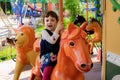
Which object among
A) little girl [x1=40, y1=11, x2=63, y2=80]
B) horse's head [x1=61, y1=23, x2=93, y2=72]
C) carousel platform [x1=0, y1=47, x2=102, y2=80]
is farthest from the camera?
carousel platform [x1=0, y1=47, x2=102, y2=80]

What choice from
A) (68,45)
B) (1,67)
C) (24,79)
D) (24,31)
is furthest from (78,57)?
(1,67)

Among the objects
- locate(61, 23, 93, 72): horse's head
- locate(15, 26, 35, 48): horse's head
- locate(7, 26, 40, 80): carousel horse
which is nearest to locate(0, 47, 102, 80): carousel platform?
locate(7, 26, 40, 80): carousel horse

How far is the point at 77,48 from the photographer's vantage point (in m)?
2.20

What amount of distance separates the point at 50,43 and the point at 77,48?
57 cm

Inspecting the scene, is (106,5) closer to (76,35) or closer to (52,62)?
(76,35)

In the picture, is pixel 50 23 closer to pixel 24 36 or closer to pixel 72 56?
pixel 72 56

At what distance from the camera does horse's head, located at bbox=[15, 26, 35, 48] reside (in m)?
3.82

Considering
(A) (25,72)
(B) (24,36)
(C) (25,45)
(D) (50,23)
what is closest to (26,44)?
(C) (25,45)

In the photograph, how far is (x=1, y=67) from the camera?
6.07m

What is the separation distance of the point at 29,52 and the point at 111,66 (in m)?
1.80

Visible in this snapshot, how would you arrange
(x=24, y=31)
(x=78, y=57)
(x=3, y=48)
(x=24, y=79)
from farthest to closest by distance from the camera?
1. (x=3, y=48)
2. (x=24, y=79)
3. (x=24, y=31)
4. (x=78, y=57)

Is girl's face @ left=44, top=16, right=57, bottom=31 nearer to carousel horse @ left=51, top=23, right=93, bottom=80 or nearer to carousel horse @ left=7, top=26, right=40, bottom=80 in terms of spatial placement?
carousel horse @ left=51, top=23, right=93, bottom=80

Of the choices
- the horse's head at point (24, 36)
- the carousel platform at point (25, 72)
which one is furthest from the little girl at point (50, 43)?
the carousel platform at point (25, 72)

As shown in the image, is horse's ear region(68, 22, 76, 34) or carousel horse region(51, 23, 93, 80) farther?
horse's ear region(68, 22, 76, 34)
